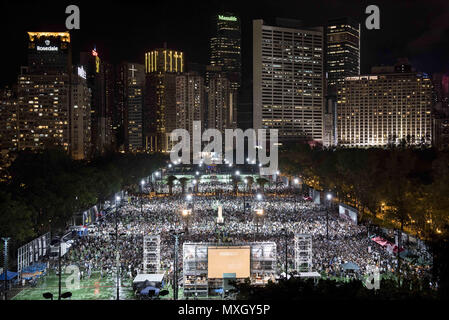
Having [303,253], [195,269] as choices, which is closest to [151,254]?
[195,269]

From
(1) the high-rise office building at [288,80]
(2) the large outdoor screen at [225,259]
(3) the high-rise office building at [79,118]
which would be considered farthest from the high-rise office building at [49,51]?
(2) the large outdoor screen at [225,259]

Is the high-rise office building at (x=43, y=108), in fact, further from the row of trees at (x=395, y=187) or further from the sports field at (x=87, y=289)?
the sports field at (x=87, y=289)

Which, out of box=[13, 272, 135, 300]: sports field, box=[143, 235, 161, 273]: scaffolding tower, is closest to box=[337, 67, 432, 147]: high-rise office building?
box=[143, 235, 161, 273]: scaffolding tower

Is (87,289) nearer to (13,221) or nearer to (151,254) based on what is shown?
(151,254)

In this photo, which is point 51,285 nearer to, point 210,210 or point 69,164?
point 210,210

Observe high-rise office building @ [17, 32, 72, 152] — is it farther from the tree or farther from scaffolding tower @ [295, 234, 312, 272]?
scaffolding tower @ [295, 234, 312, 272]

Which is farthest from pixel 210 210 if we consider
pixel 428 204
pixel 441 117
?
pixel 441 117
